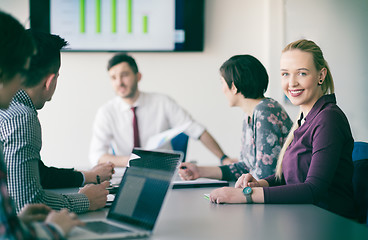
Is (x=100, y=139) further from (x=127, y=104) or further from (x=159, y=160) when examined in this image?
(x=159, y=160)

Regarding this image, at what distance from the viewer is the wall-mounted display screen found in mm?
3803

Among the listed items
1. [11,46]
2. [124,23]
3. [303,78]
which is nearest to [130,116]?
[124,23]

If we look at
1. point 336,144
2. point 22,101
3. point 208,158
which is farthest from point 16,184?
point 208,158

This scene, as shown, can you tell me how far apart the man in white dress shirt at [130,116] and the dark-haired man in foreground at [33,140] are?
1804 mm

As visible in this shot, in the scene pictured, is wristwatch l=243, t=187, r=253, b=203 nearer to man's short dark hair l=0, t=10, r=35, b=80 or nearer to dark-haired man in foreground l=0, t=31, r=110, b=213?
dark-haired man in foreground l=0, t=31, r=110, b=213

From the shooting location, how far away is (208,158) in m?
3.95

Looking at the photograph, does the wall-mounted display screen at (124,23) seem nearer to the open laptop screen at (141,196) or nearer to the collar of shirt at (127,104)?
the collar of shirt at (127,104)

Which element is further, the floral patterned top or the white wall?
the white wall

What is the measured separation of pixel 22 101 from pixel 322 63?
1.12 m

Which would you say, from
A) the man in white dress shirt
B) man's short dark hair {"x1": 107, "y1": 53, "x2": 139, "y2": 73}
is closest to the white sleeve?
the man in white dress shirt

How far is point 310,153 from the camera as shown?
1.50 m

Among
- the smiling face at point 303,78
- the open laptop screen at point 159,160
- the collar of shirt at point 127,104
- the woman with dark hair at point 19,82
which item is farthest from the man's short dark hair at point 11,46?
the collar of shirt at point 127,104

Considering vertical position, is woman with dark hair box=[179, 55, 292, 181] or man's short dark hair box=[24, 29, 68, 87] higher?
man's short dark hair box=[24, 29, 68, 87]

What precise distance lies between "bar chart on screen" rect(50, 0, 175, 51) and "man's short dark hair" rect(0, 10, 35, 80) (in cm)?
294
